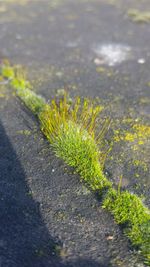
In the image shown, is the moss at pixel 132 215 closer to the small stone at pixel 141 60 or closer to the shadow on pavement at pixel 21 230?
the shadow on pavement at pixel 21 230

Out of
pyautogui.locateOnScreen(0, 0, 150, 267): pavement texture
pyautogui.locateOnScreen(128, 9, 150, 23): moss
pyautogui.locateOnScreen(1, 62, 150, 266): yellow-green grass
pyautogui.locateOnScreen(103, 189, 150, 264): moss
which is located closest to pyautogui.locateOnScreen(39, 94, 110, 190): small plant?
pyautogui.locateOnScreen(1, 62, 150, 266): yellow-green grass

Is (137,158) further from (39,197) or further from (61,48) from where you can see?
(61,48)

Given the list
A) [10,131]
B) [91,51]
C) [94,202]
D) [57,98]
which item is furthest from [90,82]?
[94,202]

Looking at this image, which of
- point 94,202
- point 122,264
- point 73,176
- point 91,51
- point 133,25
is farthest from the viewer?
point 133,25

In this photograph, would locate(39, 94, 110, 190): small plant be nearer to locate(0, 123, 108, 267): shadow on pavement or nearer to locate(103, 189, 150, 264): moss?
locate(103, 189, 150, 264): moss

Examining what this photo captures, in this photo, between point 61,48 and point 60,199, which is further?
point 61,48

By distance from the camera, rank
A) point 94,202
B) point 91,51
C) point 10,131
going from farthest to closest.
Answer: point 91,51 < point 10,131 < point 94,202

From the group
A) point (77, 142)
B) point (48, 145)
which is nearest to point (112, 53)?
point (48, 145)
